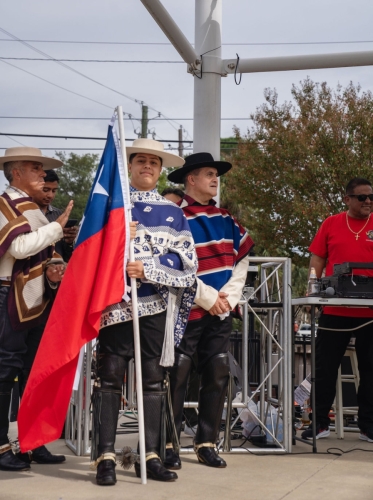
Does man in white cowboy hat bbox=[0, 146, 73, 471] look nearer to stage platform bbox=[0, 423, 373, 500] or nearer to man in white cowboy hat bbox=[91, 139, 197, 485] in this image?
stage platform bbox=[0, 423, 373, 500]

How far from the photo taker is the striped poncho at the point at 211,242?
5.22 m

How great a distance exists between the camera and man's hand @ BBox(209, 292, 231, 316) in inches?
200

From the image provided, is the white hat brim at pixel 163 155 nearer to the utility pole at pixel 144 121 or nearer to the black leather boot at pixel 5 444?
the black leather boot at pixel 5 444

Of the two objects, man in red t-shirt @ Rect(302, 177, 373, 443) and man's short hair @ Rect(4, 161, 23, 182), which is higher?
man's short hair @ Rect(4, 161, 23, 182)

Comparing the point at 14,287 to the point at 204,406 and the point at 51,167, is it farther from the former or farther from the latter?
the point at 204,406

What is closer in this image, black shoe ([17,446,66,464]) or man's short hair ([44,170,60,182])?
black shoe ([17,446,66,464])

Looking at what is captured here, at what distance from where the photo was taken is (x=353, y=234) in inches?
250

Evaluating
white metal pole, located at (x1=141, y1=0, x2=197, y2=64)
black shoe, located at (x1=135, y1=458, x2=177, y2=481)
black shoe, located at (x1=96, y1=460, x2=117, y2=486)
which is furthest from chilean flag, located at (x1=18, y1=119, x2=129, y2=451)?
white metal pole, located at (x1=141, y1=0, x2=197, y2=64)

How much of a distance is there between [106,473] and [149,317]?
919mm

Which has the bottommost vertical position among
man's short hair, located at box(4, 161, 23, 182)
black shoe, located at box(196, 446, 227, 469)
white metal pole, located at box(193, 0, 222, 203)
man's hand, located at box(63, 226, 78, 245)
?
black shoe, located at box(196, 446, 227, 469)

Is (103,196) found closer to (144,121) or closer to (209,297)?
(209,297)

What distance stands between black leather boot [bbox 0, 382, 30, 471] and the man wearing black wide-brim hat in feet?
3.07

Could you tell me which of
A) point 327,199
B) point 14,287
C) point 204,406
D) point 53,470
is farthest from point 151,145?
point 327,199

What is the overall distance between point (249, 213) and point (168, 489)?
48.8 ft
